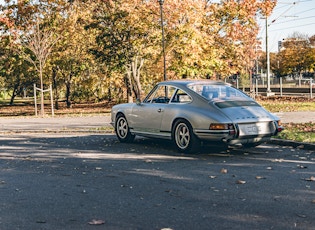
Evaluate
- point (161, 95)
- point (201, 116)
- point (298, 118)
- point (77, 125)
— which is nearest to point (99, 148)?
point (161, 95)

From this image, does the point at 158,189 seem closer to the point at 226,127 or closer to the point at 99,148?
the point at 226,127

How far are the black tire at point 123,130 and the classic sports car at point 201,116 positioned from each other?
0.44 metres

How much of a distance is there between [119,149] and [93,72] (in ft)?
95.1

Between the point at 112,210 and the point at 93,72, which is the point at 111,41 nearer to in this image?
the point at 93,72

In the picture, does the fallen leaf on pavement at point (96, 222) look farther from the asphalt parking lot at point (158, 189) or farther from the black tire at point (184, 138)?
the black tire at point (184, 138)

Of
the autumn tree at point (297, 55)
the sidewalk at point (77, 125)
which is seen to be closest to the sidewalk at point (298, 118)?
the sidewalk at point (77, 125)

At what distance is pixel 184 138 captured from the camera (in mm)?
9680

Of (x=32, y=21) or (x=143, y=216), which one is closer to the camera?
(x=143, y=216)

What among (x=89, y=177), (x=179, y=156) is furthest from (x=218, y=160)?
(x=89, y=177)

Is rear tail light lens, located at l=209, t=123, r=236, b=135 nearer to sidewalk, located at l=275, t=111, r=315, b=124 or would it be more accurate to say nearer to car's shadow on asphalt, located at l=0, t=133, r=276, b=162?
car's shadow on asphalt, located at l=0, t=133, r=276, b=162

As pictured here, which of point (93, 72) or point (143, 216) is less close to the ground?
point (93, 72)

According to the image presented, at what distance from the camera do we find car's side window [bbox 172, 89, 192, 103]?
9.92 metres

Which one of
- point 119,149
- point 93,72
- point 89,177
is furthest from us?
point 93,72

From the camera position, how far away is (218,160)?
28.3 feet
